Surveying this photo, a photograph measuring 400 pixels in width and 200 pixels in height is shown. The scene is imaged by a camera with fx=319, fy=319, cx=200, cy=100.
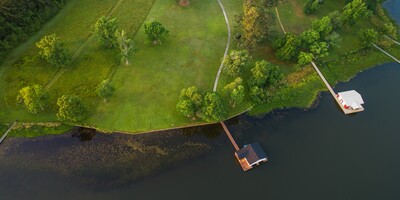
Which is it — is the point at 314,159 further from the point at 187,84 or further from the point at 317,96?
the point at 187,84

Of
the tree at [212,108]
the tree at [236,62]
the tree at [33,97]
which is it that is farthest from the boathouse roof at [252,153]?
the tree at [33,97]

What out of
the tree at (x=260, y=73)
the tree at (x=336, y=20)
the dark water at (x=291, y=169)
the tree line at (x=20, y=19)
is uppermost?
the tree line at (x=20, y=19)

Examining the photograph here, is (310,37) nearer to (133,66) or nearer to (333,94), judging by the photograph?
(333,94)

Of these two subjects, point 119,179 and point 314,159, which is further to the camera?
point 314,159

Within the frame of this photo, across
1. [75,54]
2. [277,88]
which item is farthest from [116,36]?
[277,88]

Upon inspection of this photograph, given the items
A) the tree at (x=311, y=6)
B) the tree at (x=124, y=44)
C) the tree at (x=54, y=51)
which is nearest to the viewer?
the tree at (x=54, y=51)

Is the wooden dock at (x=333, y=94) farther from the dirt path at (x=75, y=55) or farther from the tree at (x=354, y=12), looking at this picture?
the dirt path at (x=75, y=55)

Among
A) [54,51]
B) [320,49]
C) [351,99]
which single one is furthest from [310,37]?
[54,51]
